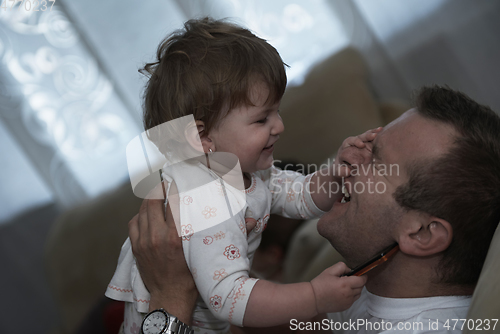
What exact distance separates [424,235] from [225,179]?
1.77 ft

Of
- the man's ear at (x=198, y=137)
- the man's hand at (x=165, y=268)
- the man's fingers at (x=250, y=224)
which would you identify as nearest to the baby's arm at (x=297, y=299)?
the man's fingers at (x=250, y=224)

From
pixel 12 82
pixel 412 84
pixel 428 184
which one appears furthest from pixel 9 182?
pixel 412 84

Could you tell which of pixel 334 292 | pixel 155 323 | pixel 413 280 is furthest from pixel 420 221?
pixel 155 323

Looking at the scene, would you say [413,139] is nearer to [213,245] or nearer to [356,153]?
[356,153]

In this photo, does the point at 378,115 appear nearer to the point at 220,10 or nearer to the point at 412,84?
the point at 412,84

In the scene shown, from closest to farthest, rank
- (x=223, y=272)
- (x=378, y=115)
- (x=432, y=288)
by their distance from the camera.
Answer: (x=223, y=272) → (x=432, y=288) → (x=378, y=115)

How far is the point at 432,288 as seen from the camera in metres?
0.96

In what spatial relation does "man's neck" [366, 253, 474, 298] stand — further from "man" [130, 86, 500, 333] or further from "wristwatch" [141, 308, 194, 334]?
"wristwatch" [141, 308, 194, 334]

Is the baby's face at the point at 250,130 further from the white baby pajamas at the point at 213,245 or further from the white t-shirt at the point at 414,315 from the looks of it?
the white t-shirt at the point at 414,315

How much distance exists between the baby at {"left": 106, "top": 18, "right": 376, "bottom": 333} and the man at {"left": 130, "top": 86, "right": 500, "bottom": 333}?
11 cm

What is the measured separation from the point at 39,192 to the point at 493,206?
5.75 ft

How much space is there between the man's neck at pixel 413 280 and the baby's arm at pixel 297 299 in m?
0.18

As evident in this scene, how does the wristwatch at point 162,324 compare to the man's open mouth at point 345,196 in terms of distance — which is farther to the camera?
the man's open mouth at point 345,196

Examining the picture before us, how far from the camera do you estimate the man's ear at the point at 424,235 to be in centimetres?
88
